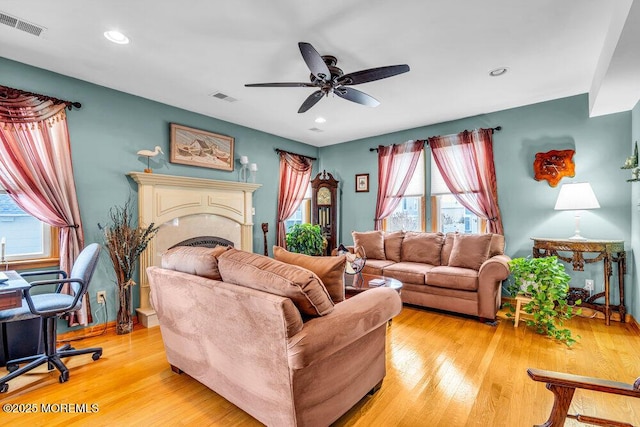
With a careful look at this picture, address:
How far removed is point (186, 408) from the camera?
75.8 inches

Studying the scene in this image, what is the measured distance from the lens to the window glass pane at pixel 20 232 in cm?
282

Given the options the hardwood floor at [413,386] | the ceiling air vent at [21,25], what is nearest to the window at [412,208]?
the hardwood floor at [413,386]

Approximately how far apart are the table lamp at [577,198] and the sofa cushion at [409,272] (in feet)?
5.34

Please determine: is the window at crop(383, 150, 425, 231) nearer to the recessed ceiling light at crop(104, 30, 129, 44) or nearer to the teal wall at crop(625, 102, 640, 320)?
the teal wall at crop(625, 102, 640, 320)

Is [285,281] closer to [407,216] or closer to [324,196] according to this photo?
[407,216]

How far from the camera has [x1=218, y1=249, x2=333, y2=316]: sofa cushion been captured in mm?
1483

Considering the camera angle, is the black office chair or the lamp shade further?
the lamp shade

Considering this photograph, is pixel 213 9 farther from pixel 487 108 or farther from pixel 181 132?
pixel 487 108

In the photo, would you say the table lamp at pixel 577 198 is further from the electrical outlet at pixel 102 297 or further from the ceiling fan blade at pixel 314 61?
the electrical outlet at pixel 102 297

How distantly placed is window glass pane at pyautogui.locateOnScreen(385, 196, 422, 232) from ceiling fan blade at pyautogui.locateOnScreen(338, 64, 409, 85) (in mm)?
2896

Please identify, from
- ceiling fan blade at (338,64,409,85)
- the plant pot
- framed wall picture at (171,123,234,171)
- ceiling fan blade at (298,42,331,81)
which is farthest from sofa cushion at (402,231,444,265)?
the plant pot

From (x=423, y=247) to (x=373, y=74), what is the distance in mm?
2689

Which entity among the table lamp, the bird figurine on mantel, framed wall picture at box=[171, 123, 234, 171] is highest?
framed wall picture at box=[171, 123, 234, 171]

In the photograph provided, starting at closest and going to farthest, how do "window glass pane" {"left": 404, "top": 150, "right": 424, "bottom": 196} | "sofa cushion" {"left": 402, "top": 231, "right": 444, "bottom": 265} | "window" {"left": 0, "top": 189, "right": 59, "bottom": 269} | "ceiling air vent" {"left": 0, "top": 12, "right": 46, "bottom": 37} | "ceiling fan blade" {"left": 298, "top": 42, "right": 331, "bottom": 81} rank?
"ceiling fan blade" {"left": 298, "top": 42, "right": 331, "bottom": 81}, "ceiling air vent" {"left": 0, "top": 12, "right": 46, "bottom": 37}, "window" {"left": 0, "top": 189, "right": 59, "bottom": 269}, "sofa cushion" {"left": 402, "top": 231, "right": 444, "bottom": 265}, "window glass pane" {"left": 404, "top": 150, "right": 424, "bottom": 196}
